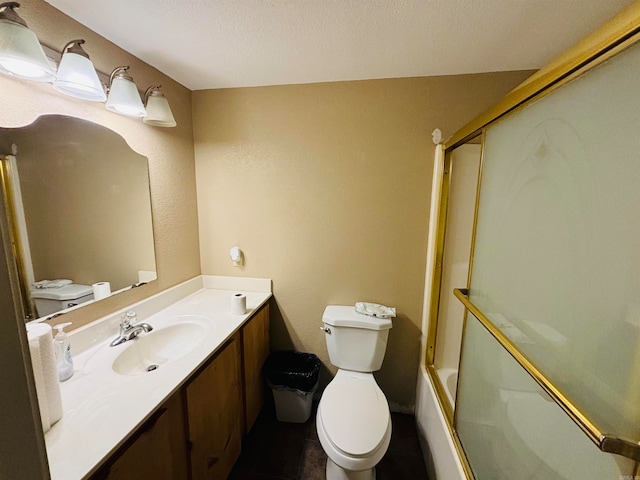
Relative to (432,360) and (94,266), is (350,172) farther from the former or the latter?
(94,266)

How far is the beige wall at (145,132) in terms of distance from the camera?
99 cm

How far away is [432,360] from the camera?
177cm

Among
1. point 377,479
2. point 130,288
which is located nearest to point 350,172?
point 130,288

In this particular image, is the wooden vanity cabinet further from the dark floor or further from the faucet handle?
the faucet handle

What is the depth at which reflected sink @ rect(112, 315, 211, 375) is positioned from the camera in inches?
48.2

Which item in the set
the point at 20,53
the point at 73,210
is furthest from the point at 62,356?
the point at 20,53

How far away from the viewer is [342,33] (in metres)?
1.22

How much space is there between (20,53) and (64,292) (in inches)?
34.2

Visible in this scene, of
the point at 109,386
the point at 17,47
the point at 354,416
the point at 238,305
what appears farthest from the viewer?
the point at 238,305

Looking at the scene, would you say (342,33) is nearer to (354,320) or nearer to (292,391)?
(354,320)

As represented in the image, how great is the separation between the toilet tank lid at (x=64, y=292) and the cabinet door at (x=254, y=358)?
75 cm

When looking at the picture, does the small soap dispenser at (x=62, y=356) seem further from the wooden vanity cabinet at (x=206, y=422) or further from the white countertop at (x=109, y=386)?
the wooden vanity cabinet at (x=206, y=422)

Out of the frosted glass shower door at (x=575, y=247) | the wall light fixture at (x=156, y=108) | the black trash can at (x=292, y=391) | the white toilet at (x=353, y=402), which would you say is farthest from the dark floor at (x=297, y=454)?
the wall light fixture at (x=156, y=108)

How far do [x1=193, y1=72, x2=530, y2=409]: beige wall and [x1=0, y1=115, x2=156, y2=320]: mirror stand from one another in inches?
21.2
